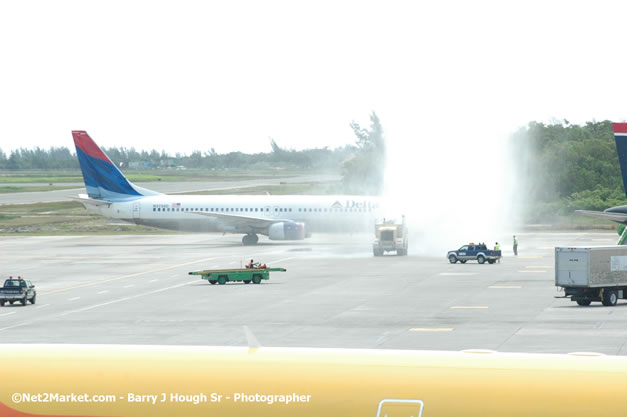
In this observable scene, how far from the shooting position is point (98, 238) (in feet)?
332

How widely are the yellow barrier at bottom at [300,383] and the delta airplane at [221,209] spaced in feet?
257

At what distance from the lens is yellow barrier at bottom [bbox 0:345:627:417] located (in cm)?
925

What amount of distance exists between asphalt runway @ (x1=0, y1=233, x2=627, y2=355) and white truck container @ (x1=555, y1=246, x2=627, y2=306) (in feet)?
2.64

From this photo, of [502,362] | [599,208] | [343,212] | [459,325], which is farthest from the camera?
[599,208]

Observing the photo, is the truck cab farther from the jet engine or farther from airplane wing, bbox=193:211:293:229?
airplane wing, bbox=193:211:293:229

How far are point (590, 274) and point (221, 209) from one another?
167 feet

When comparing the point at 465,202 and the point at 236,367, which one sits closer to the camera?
the point at 236,367

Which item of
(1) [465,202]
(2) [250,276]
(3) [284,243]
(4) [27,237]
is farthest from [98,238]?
(2) [250,276]

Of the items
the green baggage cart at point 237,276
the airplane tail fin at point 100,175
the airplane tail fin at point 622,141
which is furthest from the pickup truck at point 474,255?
the airplane tail fin at point 100,175

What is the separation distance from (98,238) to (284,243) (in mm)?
21368

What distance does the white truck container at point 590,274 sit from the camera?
152 ft

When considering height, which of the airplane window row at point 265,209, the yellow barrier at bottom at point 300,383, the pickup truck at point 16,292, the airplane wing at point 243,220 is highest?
the yellow barrier at bottom at point 300,383

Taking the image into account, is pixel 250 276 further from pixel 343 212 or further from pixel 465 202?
pixel 465 202

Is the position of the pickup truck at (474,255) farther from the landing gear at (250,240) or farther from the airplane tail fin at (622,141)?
the airplane tail fin at (622,141)
